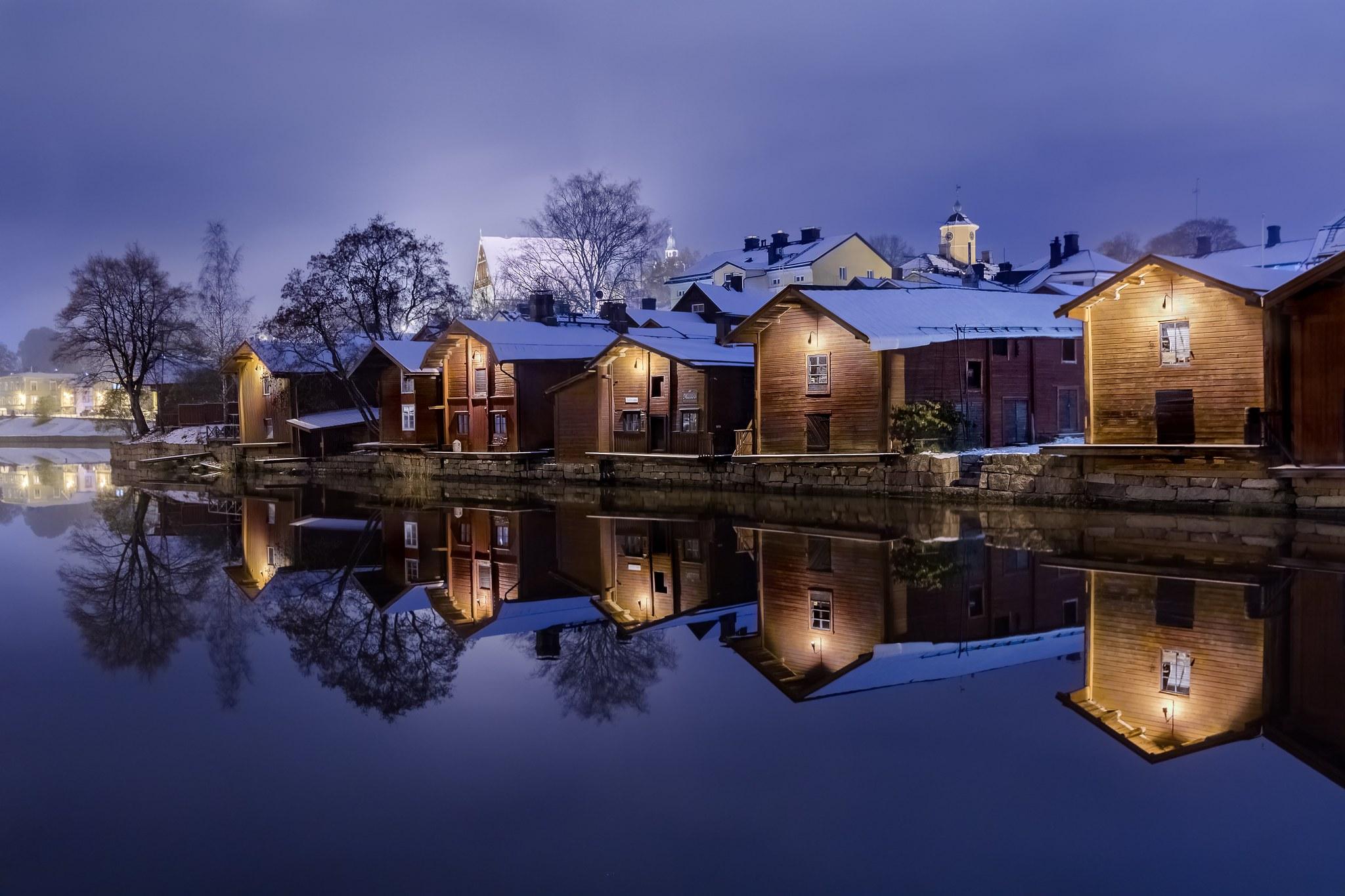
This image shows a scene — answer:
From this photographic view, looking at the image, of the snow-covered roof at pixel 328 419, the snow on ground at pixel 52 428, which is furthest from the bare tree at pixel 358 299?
the snow on ground at pixel 52 428

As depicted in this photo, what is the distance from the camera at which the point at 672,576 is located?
18.3 metres

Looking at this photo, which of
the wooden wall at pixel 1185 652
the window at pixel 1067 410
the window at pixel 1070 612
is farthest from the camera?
the window at pixel 1067 410

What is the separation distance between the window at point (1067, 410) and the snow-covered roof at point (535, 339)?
18169 millimetres

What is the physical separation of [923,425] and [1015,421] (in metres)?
5.46

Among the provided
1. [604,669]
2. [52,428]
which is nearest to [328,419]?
[604,669]

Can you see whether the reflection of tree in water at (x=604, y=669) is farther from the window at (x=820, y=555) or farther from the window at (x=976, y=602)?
the window at (x=820, y=555)

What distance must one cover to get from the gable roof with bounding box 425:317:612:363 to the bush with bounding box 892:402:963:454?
646 inches

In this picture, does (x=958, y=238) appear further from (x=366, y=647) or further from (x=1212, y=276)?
(x=366, y=647)

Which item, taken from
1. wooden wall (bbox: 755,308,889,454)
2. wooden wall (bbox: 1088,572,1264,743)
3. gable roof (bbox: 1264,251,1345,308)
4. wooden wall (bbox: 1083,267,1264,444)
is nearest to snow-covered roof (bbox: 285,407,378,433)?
wooden wall (bbox: 755,308,889,454)

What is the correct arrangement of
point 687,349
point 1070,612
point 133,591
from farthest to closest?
1. point 687,349
2. point 133,591
3. point 1070,612

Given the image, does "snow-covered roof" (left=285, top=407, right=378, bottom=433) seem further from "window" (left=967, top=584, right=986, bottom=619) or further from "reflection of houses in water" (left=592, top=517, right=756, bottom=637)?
"window" (left=967, top=584, right=986, bottom=619)

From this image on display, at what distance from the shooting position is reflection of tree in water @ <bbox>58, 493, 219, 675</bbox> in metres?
14.1

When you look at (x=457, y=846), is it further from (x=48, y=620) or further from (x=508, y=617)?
(x=48, y=620)

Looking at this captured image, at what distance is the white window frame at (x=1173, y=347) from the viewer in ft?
90.7
